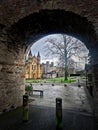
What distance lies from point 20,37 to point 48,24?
1.58 metres

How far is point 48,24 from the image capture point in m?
7.98

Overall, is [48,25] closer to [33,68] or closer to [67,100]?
[67,100]

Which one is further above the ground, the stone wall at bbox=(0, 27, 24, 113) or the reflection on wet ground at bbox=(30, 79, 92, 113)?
the stone wall at bbox=(0, 27, 24, 113)

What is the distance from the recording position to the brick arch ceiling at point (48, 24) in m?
6.71

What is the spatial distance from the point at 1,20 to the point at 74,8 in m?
3.23

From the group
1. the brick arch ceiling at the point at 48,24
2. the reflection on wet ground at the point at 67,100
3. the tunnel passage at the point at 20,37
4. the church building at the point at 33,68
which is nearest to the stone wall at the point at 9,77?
the tunnel passage at the point at 20,37

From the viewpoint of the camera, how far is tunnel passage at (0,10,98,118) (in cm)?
693

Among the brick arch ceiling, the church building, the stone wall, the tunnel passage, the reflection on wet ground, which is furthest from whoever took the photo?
the church building

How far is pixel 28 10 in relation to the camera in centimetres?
683

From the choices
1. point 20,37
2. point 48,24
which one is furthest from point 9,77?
point 48,24

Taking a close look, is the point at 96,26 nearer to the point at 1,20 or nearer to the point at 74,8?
the point at 74,8

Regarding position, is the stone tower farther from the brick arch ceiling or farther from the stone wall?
the brick arch ceiling

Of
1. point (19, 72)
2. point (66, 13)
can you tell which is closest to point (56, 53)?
point (19, 72)

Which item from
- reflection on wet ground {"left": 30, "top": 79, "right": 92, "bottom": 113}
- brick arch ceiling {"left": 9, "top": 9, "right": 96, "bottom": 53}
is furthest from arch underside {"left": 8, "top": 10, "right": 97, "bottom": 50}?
reflection on wet ground {"left": 30, "top": 79, "right": 92, "bottom": 113}
